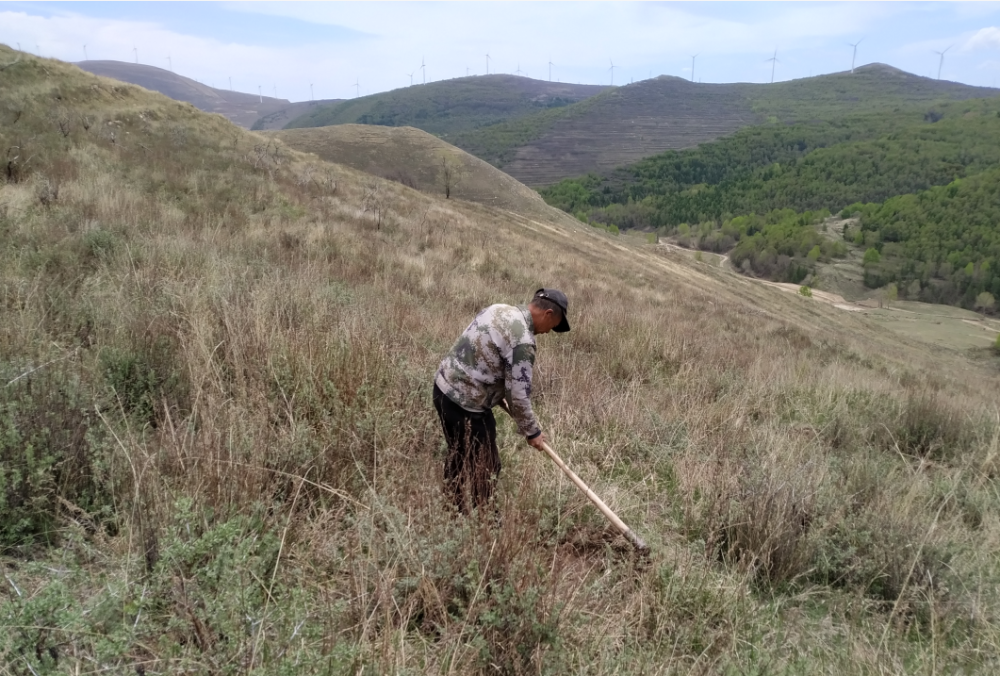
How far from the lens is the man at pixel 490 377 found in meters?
2.94

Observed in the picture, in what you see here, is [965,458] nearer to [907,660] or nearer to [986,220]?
[907,660]

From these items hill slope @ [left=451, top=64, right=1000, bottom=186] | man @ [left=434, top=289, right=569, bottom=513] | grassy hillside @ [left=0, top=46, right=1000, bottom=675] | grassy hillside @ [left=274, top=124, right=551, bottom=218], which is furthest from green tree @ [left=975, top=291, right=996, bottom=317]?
man @ [left=434, top=289, right=569, bottom=513]

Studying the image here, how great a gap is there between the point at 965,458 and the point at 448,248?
969 cm

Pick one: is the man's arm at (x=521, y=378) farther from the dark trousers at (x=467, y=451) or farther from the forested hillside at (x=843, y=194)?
the forested hillside at (x=843, y=194)

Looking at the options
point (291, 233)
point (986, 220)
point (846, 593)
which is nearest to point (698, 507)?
point (846, 593)

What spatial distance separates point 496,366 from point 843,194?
491 ft

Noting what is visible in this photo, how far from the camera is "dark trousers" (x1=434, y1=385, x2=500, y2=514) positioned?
8.82ft

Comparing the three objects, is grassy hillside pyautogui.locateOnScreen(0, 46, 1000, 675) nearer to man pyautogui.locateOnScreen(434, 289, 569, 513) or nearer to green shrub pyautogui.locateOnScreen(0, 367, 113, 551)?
green shrub pyautogui.locateOnScreen(0, 367, 113, 551)

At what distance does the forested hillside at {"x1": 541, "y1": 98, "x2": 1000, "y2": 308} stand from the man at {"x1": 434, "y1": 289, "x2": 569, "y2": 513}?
98.2 metres

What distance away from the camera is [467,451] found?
2.73 metres

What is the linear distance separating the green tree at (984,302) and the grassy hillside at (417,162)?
248 feet

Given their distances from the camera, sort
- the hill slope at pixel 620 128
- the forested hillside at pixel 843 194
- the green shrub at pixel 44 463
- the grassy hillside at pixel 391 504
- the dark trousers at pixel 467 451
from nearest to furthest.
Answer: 1. the grassy hillside at pixel 391 504
2. the green shrub at pixel 44 463
3. the dark trousers at pixel 467 451
4. the forested hillside at pixel 843 194
5. the hill slope at pixel 620 128

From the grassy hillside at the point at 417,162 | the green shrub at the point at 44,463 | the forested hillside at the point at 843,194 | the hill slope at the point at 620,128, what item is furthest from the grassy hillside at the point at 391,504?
the hill slope at the point at 620,128

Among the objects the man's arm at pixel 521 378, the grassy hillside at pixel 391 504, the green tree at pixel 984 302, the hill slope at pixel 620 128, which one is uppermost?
the hill slope at pixel 620 128
